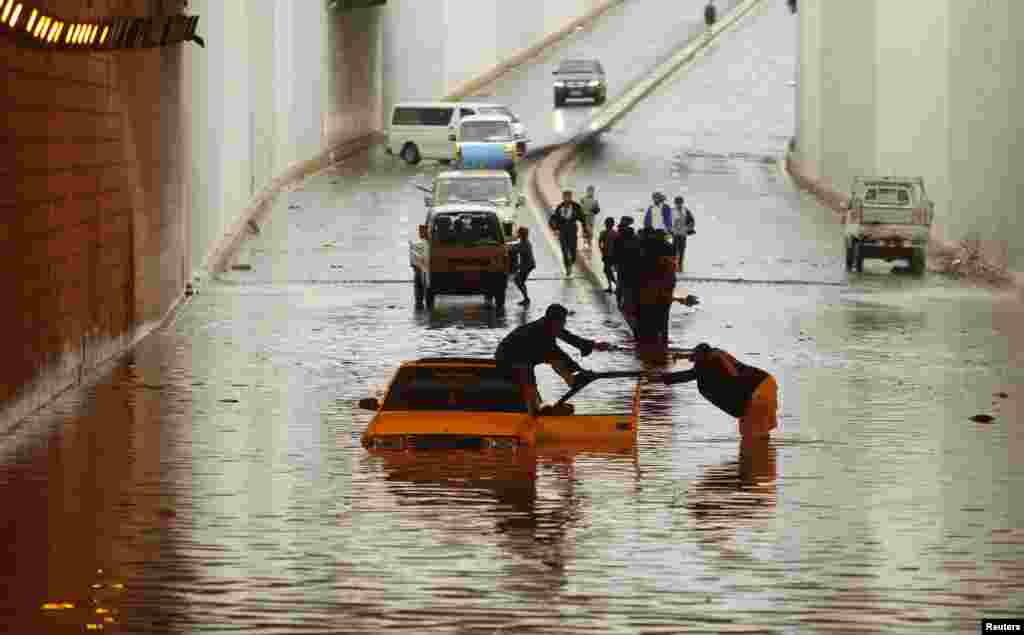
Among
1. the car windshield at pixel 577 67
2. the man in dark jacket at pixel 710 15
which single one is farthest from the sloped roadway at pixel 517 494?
the man in dark jacket at pixel 710 15

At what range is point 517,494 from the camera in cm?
1747

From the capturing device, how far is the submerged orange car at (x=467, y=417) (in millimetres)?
19266

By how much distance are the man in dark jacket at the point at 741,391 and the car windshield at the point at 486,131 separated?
45.2 meters

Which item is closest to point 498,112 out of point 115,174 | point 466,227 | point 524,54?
point 524,54

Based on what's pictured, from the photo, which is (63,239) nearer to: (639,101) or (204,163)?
(204,163)

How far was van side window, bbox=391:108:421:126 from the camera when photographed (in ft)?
234

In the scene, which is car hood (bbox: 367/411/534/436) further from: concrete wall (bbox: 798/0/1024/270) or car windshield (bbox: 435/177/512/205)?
car windshield (bbox: 435/177/512/205)

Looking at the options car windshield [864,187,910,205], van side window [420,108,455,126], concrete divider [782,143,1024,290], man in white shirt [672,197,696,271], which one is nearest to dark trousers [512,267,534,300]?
man in white shirt [672,197,696,271]

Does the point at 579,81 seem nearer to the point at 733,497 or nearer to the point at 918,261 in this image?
the point at 918,261

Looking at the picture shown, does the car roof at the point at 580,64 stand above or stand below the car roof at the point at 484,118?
above

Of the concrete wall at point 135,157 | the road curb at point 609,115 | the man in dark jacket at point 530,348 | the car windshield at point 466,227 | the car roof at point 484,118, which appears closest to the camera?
the man in dark jacket at point 530,348

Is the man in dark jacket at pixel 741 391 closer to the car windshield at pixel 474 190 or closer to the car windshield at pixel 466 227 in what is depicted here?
the car windshield at pixel 466 227

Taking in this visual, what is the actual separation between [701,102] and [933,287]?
158 ft

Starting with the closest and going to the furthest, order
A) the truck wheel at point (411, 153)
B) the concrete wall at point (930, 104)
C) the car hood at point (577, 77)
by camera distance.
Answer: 1. the concrete wall at point (930, 104)
2. the truck wheel at point (411, 153)
3. the car hood at point (577, 77)
